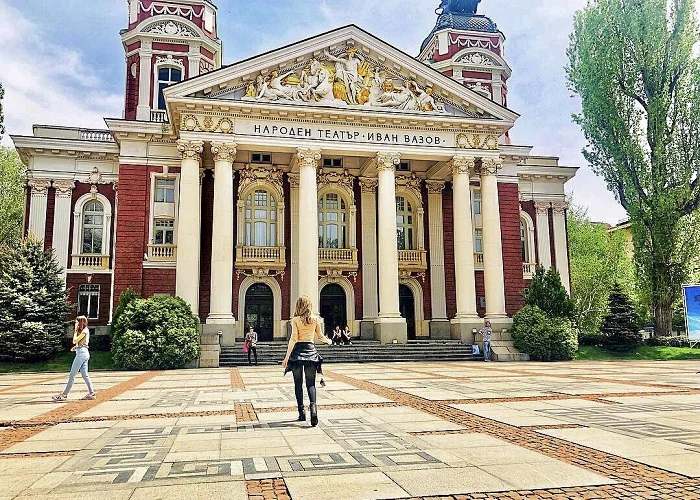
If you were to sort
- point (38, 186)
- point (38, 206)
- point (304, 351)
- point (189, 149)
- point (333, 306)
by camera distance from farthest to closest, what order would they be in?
1. point (333, 306)
2. point (38, 186)
3. point (38, 206)
4. point (189, 149)
5. point (304, 351)

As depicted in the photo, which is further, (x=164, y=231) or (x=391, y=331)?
(x=164, y=231)

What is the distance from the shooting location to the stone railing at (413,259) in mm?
33531

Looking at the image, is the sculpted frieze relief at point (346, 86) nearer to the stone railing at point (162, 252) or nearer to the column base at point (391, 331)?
the stone railing at point (162, 252)

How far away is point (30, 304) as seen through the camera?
25562 mm

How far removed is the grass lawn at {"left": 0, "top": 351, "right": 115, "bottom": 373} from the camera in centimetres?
2386

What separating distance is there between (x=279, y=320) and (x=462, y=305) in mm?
9821

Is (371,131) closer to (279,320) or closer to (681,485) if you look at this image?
(279,320)

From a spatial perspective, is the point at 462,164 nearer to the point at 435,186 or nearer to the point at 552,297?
the point at 435,186

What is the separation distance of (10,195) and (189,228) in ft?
71.0

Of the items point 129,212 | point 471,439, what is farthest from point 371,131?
point 471,439

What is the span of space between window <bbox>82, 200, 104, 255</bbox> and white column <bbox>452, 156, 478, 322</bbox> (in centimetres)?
1991

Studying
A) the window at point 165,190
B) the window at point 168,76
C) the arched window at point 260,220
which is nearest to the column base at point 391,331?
the arched window at point 260,220

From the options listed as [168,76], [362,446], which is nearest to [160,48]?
[168,76]

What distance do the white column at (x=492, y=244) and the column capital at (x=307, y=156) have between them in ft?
29.8
